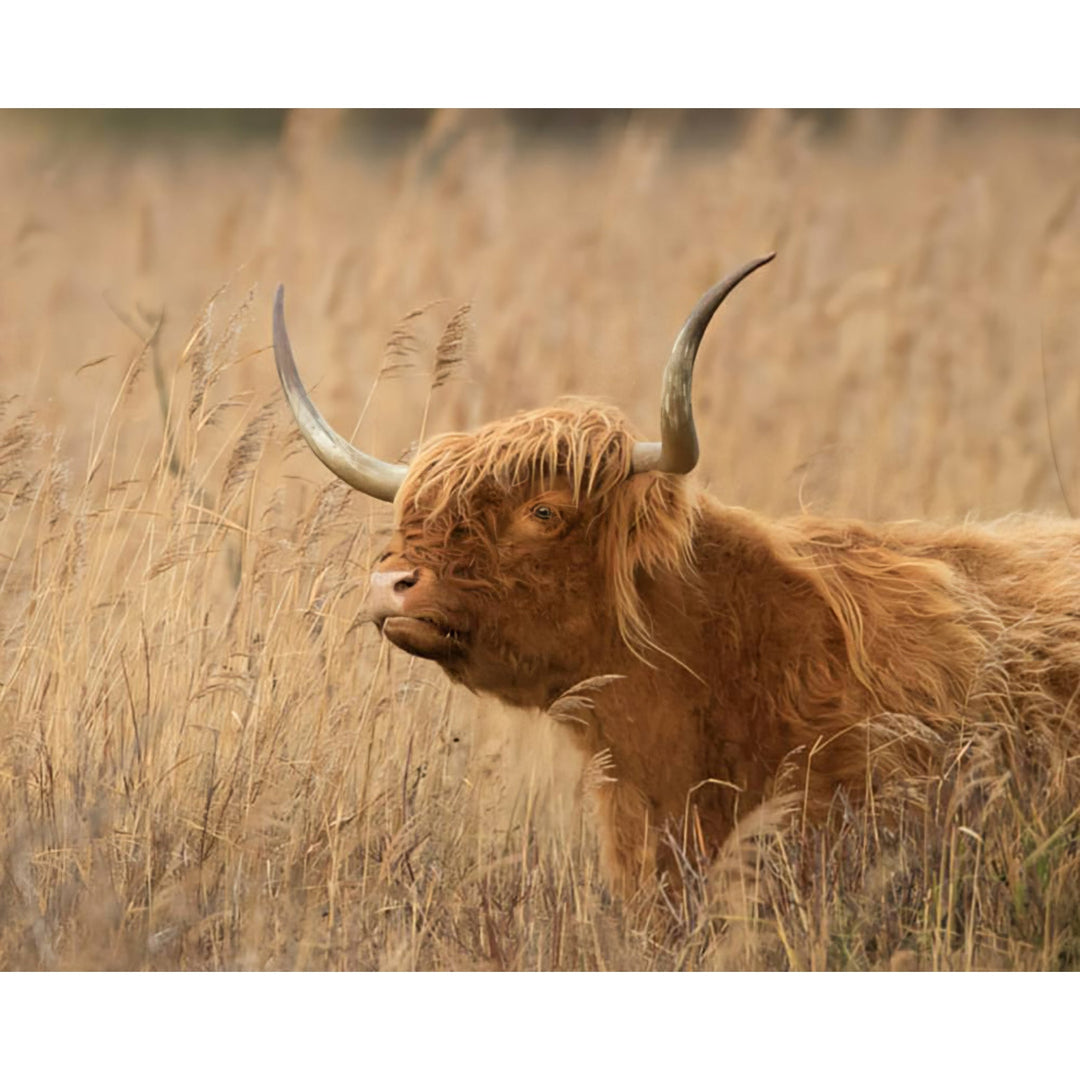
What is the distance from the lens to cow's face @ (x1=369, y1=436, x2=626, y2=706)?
11.2 ft

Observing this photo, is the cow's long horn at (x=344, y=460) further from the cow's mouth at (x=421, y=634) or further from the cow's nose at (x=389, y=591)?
the cow's mouth at (x=421, y=634)

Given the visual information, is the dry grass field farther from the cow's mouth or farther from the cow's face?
the cow's mouth

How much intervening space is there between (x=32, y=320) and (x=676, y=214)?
2.18 m

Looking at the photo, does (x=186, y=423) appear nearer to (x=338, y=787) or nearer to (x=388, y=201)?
(x=388, y=201)

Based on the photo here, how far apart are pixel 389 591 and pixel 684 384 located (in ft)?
2.72

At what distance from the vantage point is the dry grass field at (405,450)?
3.51m

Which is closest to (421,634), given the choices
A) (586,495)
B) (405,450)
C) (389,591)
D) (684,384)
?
(389,591)

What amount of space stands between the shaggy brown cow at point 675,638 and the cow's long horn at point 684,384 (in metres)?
0.02

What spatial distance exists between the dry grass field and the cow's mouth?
1.66 ft

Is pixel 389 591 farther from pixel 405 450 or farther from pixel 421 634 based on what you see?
pixel 405 450

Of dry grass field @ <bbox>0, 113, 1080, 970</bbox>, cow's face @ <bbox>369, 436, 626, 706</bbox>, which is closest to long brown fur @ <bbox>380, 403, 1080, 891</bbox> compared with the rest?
cow's face @ <bbox>369, 436, 626, 706</bbox>

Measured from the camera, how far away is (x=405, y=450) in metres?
4.51

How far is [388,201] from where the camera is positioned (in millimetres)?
4859

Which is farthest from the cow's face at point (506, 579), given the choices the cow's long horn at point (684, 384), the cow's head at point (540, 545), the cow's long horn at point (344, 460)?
the cow's long horn at point (684, 384)
